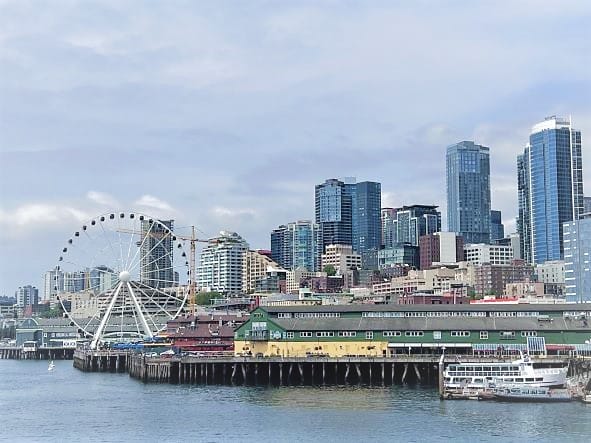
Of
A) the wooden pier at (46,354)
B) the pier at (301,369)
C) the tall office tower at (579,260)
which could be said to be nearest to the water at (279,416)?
the pier at (301,369)

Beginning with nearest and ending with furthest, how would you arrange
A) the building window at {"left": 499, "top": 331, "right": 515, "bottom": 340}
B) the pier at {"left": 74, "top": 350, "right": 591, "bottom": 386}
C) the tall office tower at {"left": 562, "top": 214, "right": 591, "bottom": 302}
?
the pier at {"left": 74, "top": 350, "right": 591, "bottom": 386}, the building window at {"left": 499, "top": 331, "right": 515, "bottom": 340}, the tall office tower at {"left": 562, "top": 214, "right": 591, "bottom": 302}

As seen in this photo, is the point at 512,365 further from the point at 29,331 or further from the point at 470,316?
the point at 29,331

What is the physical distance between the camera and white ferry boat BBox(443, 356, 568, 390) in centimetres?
7525

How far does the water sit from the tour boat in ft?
4.39

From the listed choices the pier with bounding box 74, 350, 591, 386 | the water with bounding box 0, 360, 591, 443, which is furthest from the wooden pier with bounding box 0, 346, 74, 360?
the water with bounding box 0, 360, 591, 443

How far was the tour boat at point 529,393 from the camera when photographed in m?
Answer: 72.4

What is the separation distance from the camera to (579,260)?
18312cm

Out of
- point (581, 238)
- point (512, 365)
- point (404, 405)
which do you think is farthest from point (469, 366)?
point (581, 238)

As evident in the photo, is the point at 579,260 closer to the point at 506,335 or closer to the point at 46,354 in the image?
the point at 506,335

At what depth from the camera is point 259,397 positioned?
78.5 m

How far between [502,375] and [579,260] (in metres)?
113

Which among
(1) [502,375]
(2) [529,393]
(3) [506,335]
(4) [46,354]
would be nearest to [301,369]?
(3) [506,335]

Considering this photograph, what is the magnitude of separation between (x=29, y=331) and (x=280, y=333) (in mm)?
115025

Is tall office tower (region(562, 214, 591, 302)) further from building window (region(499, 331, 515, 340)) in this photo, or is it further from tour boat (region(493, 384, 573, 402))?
tour boat (region(493, 384, 573, 402))
